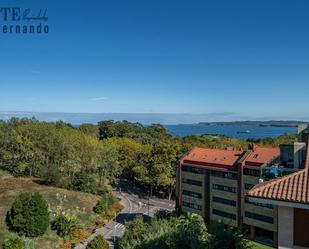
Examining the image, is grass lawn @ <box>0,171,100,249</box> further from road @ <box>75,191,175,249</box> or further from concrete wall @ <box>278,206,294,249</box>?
concrete wall @ <box>278,206,294,249</box>

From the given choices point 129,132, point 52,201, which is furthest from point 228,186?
point 129,132

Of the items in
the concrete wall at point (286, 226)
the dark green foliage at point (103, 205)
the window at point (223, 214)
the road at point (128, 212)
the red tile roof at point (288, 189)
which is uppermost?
the red tile roof at point (288, 189)

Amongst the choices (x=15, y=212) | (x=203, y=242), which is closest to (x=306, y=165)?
(x=203, y=242)

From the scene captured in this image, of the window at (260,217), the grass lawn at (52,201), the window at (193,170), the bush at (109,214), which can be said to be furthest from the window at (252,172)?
the grass lawn at (52,201)

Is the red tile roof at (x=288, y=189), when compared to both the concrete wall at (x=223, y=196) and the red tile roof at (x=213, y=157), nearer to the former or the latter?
the concrete wall at (x=223, y=196)

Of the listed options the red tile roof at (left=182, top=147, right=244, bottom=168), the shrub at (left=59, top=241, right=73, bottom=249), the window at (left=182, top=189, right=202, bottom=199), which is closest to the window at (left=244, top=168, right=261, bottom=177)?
the red tile roof at (left=182, top=147, right=244, bottom=168)

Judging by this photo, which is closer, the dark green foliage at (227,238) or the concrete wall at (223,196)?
the dark green foliage at (227,238)
